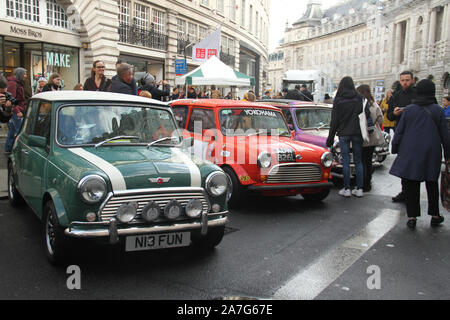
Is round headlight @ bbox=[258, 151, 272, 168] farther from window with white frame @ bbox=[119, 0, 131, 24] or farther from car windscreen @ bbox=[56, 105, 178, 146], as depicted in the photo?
window with white frame @ bbox=[119, 0, 131, 24]

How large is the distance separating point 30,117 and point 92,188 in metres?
2.48

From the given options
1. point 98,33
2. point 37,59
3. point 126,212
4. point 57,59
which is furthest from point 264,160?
point 98,33

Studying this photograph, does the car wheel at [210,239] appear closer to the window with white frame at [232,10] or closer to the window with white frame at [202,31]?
the window with white frame at [202,31]

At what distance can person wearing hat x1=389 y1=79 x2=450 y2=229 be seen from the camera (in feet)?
18.6

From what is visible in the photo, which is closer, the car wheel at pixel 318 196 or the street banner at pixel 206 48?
the car wheel at pixel 318 196

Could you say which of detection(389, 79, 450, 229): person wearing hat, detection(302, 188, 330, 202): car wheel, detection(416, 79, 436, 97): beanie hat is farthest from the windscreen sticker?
detection(416, 79, 436, 97): beanie hat

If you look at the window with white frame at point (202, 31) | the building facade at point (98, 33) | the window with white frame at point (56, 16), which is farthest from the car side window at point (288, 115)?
the window with white frame at point (202, 31)

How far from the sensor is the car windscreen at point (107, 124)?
459 cm

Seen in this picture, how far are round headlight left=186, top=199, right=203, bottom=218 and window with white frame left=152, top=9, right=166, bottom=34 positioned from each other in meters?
22.0

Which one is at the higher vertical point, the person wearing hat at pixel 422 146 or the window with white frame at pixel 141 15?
the window with white frame at pixel 141 15

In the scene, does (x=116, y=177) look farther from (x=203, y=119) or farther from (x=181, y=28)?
(x=181, y=28)

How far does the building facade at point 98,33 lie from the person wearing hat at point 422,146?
A: 15.4 meters

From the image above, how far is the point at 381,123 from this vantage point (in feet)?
27.9
